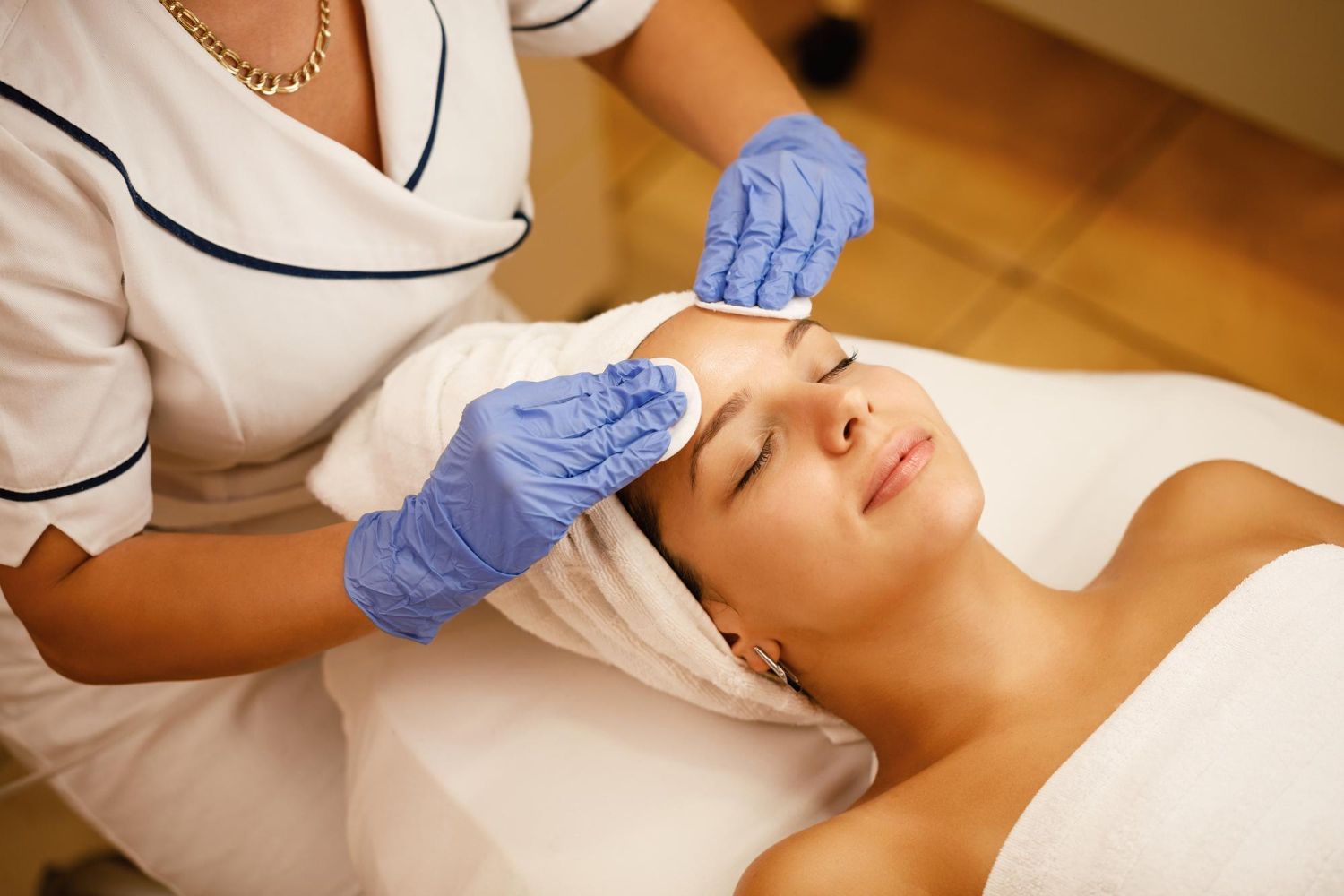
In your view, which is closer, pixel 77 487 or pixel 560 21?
pixel 77 487

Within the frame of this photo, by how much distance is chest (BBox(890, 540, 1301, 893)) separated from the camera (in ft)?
3.42

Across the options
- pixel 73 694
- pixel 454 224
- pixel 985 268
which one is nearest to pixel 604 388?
pixel 454 224

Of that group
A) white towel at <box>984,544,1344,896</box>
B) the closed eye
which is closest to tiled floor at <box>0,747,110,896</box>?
the closed eye

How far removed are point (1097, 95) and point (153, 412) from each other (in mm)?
2417

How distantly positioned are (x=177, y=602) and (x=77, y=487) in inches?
5.5

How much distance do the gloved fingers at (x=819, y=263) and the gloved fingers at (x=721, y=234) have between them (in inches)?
3.2

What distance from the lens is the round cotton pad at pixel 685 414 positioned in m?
1.09

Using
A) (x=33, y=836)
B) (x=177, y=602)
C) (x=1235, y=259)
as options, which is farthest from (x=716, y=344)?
(x=1235, y=259)

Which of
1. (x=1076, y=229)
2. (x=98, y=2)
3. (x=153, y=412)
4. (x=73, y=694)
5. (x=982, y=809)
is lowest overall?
(x=73, y=694)

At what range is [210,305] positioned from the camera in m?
1.11

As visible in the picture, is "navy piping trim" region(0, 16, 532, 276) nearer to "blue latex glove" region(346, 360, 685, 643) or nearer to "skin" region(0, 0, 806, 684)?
"skin" region(0, 0, 806, 684)

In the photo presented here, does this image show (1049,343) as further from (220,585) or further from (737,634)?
(220,585)

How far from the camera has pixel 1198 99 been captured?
9.11 ft

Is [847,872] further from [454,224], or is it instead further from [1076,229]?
[1076,229]
